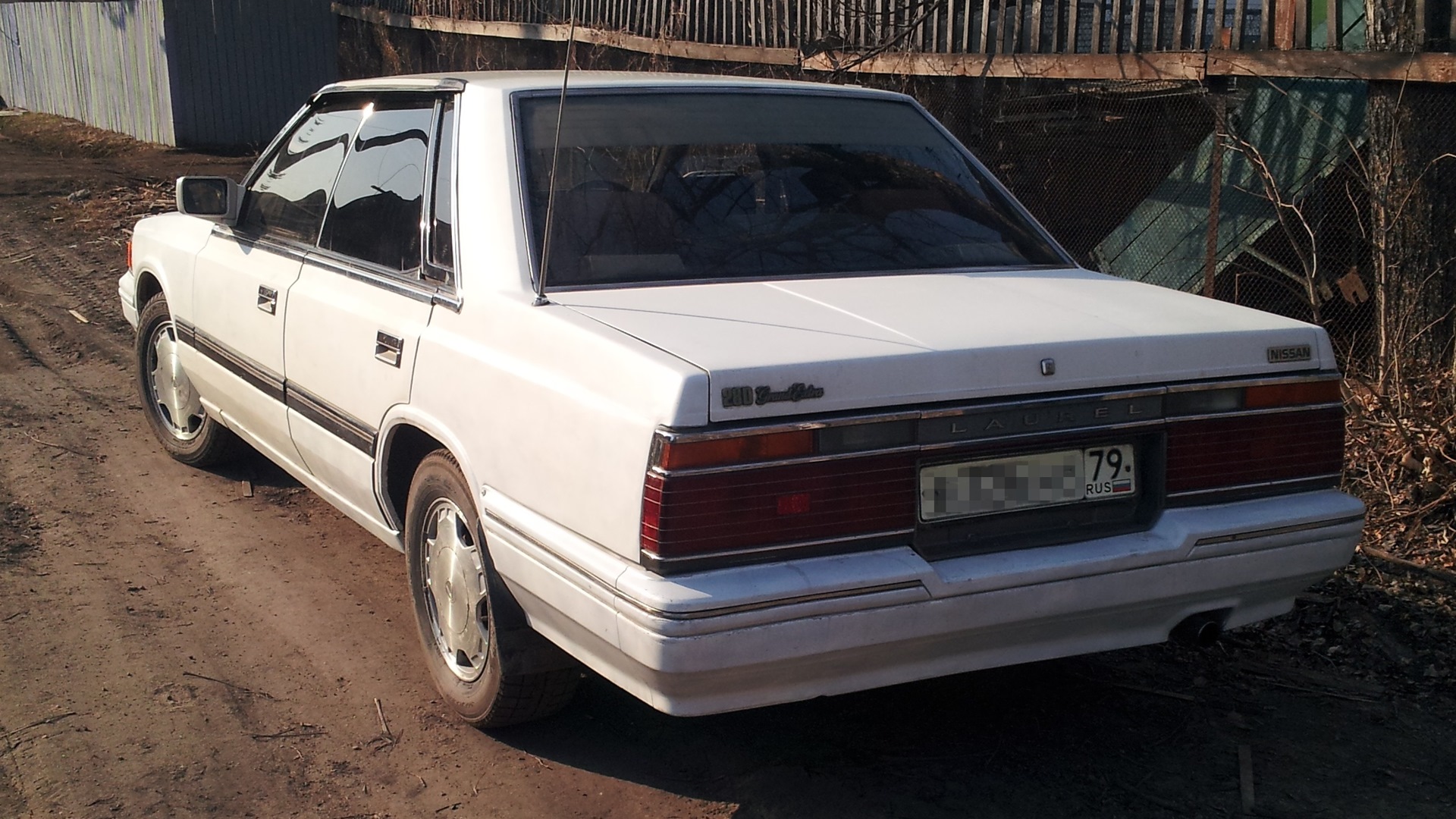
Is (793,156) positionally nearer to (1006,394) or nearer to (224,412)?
(1006,394)

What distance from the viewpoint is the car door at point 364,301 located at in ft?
12.1

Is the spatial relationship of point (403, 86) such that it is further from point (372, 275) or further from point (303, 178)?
Result: point (303, 178)

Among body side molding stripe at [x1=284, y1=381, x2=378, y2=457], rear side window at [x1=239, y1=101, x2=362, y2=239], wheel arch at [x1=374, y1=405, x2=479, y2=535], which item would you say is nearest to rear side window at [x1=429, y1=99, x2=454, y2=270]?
wheel arch at [x1=374, y1=405, x2=479, y2=535]

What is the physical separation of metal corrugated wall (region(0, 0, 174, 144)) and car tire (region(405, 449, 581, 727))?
15892mm

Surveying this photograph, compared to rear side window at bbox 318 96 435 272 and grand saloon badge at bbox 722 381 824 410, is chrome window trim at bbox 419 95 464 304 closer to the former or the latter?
rear side window at bbox 318 96 435 272

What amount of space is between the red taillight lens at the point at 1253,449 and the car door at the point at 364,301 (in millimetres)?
1956

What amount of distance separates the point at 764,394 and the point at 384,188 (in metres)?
1.94

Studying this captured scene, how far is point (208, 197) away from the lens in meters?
4.94

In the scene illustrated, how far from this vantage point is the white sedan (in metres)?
2.68

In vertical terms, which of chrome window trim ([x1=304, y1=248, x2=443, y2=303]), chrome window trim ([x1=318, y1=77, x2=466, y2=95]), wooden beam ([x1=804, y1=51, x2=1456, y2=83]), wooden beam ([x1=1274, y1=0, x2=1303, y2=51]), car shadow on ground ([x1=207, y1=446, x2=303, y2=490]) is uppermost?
wooden beam ([x1=1274, y1=0, x2=1303, y2=51])

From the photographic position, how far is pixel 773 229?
3635 mm

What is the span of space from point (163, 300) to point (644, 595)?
12.8 feet

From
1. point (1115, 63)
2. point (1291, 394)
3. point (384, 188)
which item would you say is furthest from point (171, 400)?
point (1115, 63)

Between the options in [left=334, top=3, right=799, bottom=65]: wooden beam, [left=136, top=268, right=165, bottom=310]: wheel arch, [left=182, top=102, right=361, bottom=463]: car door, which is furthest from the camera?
[left=334, top=3, right=799, bottom=65]: wooden beam
